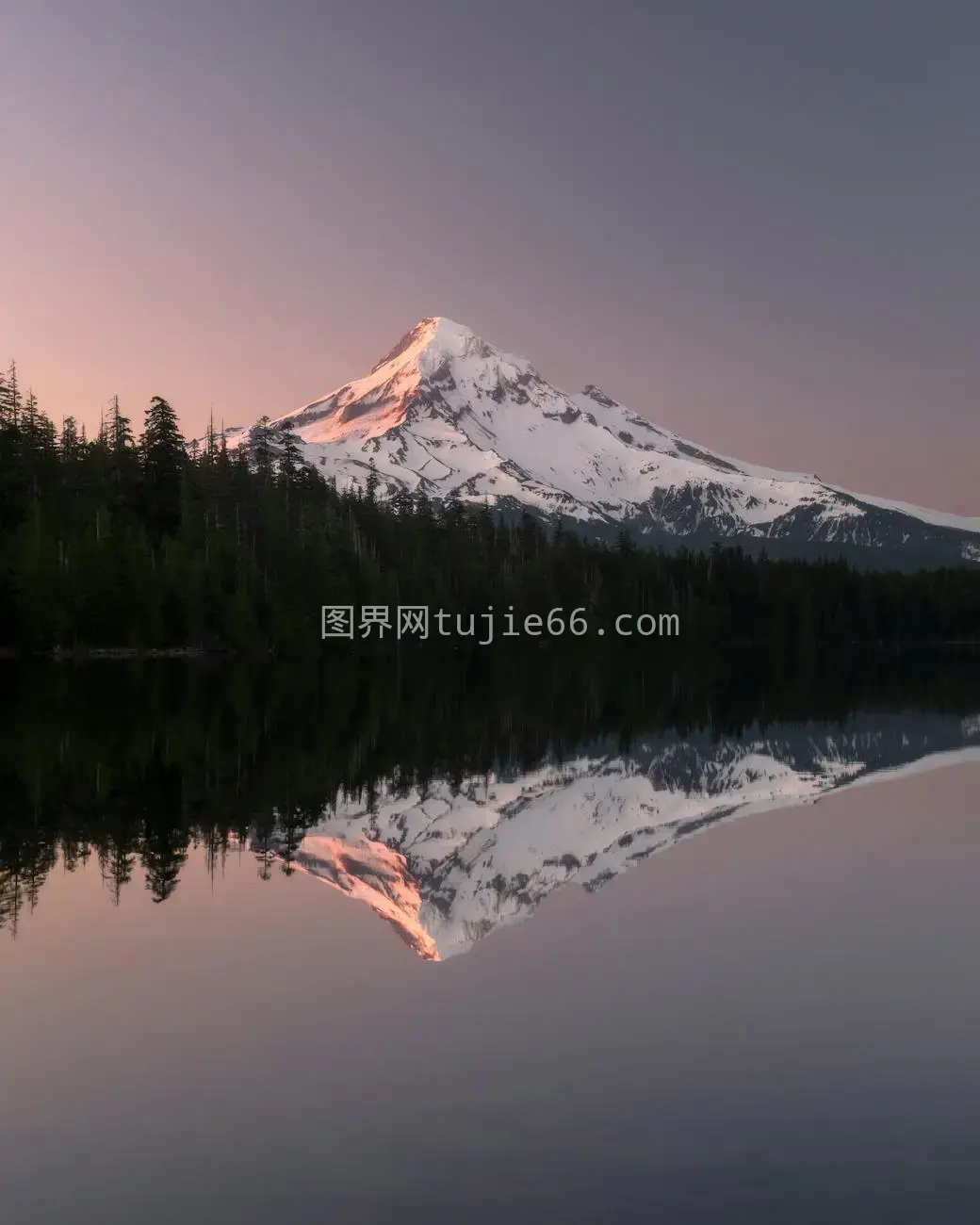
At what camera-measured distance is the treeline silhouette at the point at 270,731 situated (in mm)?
25781

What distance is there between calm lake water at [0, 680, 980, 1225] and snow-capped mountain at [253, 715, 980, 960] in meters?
0.16

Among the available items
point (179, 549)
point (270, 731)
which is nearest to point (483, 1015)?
point (270, 731)

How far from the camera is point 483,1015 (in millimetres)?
14500

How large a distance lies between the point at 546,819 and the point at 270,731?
1879 centimetres

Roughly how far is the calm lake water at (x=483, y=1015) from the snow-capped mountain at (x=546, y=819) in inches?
6.1

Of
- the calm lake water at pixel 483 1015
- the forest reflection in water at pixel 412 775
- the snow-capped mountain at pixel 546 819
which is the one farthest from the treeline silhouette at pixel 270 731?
the snow-capped mountain at pixel 546 819

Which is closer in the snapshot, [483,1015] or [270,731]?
[483,1015]

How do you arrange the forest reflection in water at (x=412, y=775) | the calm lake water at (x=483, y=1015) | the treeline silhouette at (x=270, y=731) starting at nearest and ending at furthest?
the calm lake water at (x=483, y=1015) < the forest reflection in water at (x=412, y=775) < the treeline silhouette at (x=270, y=731)

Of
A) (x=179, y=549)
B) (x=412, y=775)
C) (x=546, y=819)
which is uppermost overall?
(x=179, y=549)

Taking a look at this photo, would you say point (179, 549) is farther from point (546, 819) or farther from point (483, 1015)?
point (483, 1015)

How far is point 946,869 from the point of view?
2322cm

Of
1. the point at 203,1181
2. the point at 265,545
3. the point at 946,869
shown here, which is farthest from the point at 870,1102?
the point at 265,545

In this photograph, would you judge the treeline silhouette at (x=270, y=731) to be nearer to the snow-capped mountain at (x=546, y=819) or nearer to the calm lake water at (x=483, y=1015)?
the calm lake water at (x=483, y=1015)

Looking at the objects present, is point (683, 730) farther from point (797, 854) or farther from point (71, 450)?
point (71, 450)
